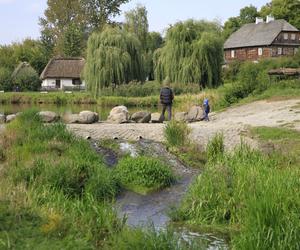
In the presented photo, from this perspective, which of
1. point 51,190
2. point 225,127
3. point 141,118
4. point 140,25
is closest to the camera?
point 51,190

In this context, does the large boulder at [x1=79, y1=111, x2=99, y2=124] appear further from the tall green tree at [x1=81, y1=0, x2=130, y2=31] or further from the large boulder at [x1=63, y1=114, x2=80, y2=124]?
the tall green tree at [x1=81, y1=0, x2=130, y2=31]

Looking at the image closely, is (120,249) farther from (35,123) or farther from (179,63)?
(179,63)

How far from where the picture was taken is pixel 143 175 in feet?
37.4

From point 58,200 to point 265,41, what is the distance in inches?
2731

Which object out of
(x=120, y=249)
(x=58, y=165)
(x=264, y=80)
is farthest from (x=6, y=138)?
(x=264, y=80)

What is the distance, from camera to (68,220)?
22.5 ft

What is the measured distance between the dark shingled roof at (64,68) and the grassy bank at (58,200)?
54.0 meters

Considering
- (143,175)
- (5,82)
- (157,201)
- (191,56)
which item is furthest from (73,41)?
(157,201)

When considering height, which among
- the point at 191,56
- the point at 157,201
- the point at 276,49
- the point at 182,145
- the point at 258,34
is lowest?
the point at 157,201

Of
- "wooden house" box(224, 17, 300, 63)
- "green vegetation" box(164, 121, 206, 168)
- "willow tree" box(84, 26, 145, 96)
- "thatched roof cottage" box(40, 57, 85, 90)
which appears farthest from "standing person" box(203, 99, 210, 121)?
"wooden house" box(224, 17, 300, 63)

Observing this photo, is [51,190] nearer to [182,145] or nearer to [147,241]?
[147,241]

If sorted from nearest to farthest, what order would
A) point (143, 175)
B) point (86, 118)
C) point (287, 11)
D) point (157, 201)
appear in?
point (157, 201) → point (143, 175) → point (86, 118) → point (287, 11)

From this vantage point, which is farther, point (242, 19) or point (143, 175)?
point (242, 19)

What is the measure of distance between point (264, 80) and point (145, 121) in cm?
1268
